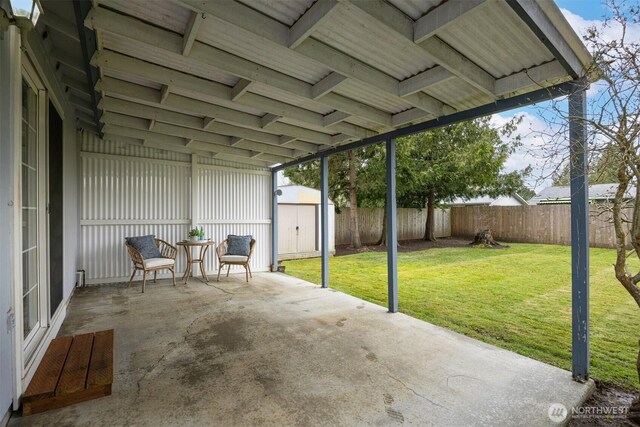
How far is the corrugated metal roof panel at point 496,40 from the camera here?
2016mm

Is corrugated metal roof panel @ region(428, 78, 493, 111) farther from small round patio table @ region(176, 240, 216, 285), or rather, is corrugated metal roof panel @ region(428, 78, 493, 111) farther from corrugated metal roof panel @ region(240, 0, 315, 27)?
small round patio table @ region(176, 240, 216, 285)

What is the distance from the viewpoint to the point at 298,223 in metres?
9.75

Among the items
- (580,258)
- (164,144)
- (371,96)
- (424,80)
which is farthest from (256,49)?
(164,144)

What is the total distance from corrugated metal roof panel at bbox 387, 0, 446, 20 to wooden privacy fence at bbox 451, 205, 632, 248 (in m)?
10.1

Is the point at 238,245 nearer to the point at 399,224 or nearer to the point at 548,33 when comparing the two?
the point at 548,33

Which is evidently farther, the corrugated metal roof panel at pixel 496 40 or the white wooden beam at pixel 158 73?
the white wooden beam at pixel 158 73

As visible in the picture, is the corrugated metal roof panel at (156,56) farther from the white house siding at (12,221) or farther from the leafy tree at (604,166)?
the leafy tree at (604,166)

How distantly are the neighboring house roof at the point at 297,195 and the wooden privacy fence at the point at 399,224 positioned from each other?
6.31ft

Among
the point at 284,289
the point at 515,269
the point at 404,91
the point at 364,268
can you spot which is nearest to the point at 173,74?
the point at 404,91

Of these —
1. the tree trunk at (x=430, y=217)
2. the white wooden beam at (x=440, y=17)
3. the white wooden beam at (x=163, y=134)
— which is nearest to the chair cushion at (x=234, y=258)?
the white wooden beam at (x=163, y=134)

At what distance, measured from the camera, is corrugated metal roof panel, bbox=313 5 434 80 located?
2.08 meters

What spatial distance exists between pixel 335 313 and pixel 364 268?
3.54 meters

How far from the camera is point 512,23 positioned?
6.82ft

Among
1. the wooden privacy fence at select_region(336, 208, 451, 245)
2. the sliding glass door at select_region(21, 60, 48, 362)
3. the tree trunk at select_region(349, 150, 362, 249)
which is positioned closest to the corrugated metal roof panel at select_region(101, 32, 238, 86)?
the sliding glass door at select_region(21, 60, 48, 362)
